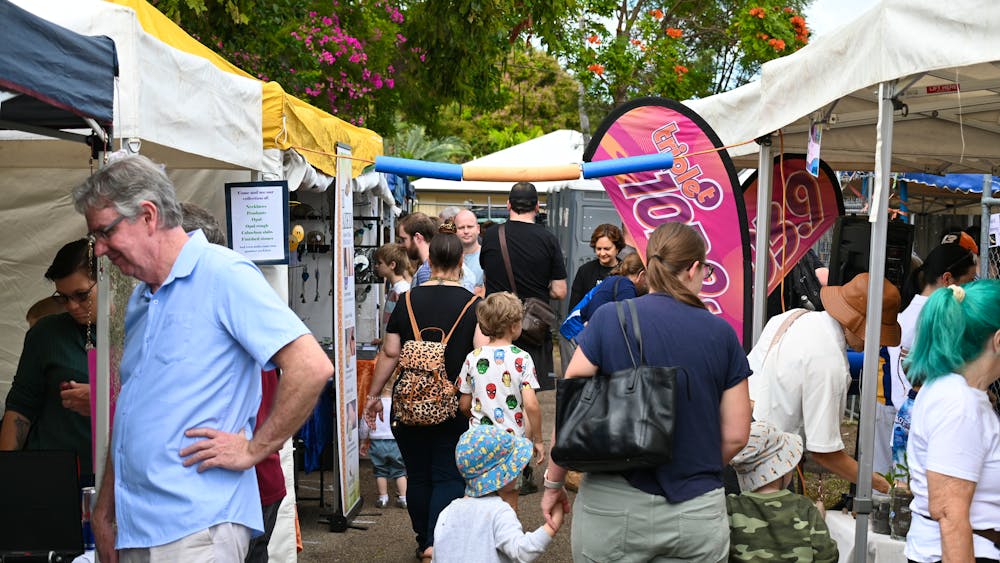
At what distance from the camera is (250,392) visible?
9.05 feet

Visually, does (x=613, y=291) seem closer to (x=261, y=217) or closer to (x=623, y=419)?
(x=261, y=217)

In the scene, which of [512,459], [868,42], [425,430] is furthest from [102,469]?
[868,42]

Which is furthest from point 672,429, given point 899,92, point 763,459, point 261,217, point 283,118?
point 283,118

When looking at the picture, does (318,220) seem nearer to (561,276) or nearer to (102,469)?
(561,276)

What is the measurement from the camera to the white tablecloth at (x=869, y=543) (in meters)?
4.01

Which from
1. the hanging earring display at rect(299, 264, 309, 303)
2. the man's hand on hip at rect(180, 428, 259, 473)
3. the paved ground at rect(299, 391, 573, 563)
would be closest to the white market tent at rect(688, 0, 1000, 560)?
the paved ground at rect(299, 391, 573, 563)

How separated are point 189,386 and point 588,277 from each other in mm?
5203

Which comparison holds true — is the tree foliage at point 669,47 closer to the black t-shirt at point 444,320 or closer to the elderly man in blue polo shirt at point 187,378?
the black t-shirt at point 444,320

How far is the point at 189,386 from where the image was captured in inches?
103

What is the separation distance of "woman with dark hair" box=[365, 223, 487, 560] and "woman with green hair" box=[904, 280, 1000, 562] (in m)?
2.84

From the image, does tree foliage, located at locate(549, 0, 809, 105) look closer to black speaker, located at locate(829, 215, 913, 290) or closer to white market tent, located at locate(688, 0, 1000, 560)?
white market tent, located at locate(688, 0, 1000, 560)

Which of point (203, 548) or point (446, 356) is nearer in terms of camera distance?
point (203, 548)

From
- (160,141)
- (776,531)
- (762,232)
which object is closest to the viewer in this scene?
(776,531)

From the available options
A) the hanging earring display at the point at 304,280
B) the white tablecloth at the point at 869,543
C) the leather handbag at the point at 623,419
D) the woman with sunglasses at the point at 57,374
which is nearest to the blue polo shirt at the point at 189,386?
the leather handbag at the point at 623,419
